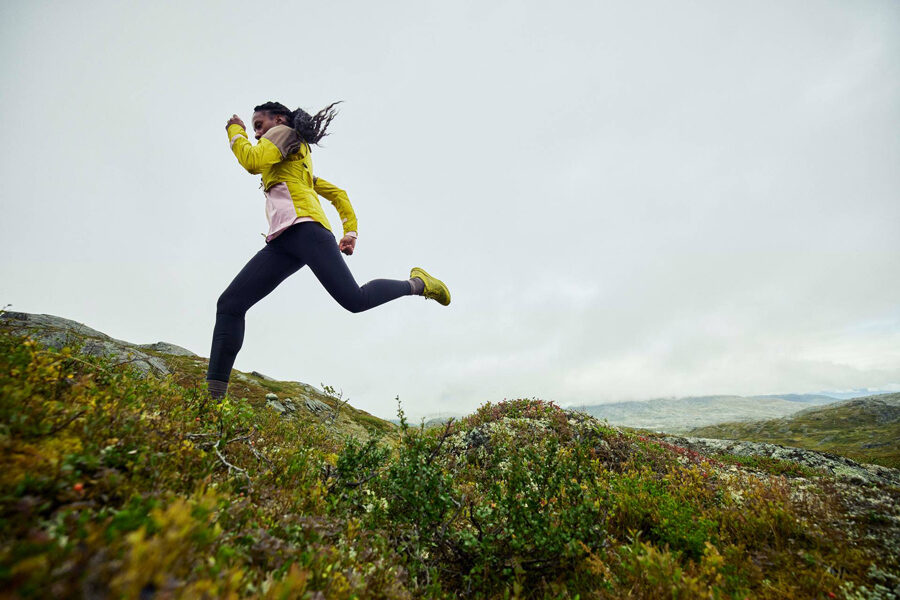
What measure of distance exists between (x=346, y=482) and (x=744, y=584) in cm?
367

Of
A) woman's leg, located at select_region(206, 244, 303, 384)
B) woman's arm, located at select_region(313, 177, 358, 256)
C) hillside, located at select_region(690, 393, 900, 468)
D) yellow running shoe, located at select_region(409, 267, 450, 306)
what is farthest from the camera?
hillside, located at select_region(690, 393, 900, 468)

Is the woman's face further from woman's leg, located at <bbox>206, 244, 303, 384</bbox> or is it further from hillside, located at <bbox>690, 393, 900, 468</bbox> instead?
hillside, located at <bbox>690, 393, 900, 468</bbox>

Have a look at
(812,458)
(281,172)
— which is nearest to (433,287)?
(281,172)

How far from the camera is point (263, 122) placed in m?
5.41

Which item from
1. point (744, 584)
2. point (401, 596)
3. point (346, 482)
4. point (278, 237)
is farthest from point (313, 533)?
point (278, 237)

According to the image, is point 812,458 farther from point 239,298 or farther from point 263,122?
point 263,122

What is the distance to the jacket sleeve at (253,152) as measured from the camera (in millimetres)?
4629

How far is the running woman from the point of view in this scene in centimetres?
456

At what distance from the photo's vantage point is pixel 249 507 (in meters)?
2.43

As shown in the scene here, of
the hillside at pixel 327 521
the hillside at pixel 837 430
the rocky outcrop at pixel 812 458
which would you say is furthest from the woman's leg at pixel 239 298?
the hillside at pixel 837 430

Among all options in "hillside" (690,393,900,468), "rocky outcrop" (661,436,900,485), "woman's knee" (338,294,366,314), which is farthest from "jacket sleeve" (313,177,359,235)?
"hillside" (690,393,900,468)

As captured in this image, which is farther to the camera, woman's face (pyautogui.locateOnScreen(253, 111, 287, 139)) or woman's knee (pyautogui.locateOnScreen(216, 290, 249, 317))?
woman's face (pyautogui.locateOnScreen(253, 111, 287, 139))

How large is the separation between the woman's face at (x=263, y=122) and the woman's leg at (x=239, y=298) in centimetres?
197

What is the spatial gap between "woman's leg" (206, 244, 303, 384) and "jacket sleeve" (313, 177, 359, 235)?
4.92 ft
